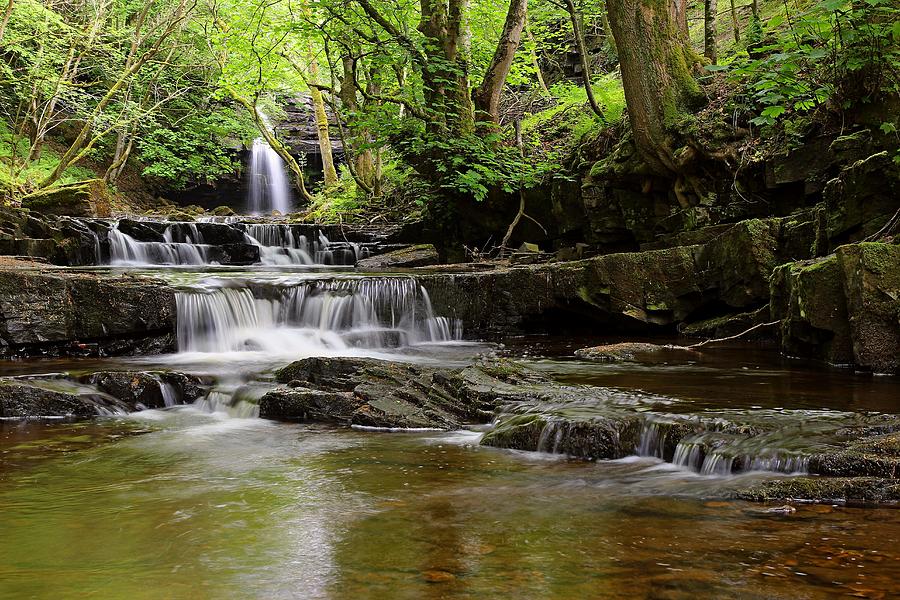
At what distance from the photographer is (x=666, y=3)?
10.4m

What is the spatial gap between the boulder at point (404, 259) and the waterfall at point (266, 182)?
13.8 metres

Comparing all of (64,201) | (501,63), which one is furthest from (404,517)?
(64,201)

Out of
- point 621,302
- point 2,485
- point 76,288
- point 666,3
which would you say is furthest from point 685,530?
point 666,3

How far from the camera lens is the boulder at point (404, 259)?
1428 cm

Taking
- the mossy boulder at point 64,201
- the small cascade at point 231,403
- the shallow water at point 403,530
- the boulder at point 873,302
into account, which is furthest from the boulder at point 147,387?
the mossy boulder at point 64,201

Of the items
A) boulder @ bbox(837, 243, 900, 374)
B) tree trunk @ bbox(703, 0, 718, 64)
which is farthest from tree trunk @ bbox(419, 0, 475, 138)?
boulder @ bbox(837, 243, 900, 374)

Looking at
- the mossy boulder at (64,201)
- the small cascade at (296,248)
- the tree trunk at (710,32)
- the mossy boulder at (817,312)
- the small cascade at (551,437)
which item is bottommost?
the small cascade at (551,437)

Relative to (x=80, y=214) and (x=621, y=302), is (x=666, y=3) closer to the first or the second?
(x=621, y=302)

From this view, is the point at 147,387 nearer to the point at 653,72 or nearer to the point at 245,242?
the point at 653,72

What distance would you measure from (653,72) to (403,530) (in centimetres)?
907

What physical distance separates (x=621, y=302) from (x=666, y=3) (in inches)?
181

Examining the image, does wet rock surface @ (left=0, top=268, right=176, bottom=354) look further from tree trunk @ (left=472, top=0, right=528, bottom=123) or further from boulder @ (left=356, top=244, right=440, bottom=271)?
tree trunk @ (left=472, top=0, right=528, bottom=123)

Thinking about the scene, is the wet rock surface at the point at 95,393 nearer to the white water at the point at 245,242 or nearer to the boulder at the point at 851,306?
the boulder at the point at 851,306

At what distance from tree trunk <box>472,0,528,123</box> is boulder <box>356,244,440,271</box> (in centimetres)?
315
